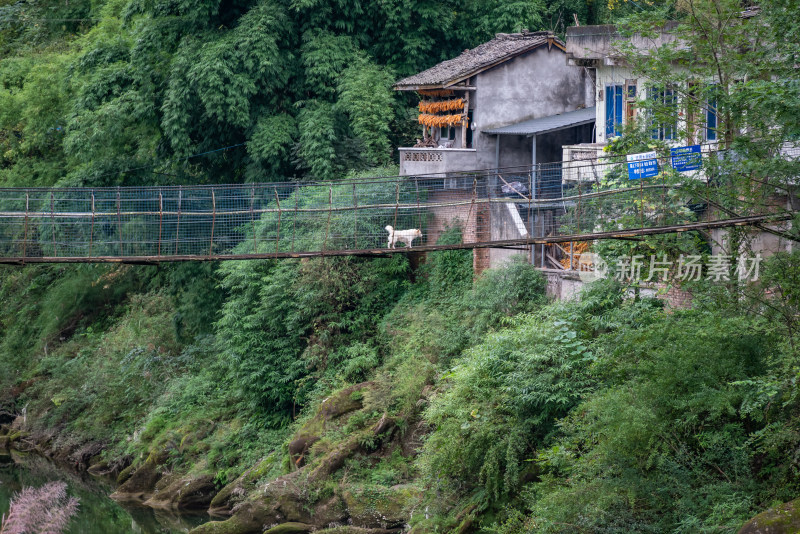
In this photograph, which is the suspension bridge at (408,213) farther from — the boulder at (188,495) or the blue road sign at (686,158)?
the boulder at (188,495)

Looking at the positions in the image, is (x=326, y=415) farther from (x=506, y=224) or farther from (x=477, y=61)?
(x=477, y=61)

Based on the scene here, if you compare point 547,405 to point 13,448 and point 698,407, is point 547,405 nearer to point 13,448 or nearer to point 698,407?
point 698,407

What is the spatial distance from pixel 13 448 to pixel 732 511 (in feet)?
61.1

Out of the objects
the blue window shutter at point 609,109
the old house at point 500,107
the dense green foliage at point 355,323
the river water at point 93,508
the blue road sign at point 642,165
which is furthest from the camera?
the old house at point 500,107

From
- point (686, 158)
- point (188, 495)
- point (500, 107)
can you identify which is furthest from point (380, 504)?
point (500, 107)

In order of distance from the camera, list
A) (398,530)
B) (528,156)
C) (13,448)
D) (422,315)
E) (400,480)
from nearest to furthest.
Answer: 1. (398,530)
2. (400,480)
3. (422,315)
4. (528,156)
5. (13,448)

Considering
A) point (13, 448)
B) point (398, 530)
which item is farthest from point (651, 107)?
point (13, 448)

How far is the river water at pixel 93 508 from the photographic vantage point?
1830 cm

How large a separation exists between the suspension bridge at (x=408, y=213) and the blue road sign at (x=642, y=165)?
0.17 metres

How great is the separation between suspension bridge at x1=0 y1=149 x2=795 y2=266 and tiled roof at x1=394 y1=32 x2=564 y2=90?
2.48 meters

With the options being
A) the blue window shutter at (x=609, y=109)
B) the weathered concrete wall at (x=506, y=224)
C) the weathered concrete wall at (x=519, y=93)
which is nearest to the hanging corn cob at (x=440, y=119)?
Result: the weathered concrete wall at (x=519, y=93)

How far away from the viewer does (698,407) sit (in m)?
11.1

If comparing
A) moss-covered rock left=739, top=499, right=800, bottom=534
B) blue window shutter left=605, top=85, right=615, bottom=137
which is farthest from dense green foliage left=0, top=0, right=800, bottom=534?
blue window shutter left=605, top=85, right=615, bottom=137

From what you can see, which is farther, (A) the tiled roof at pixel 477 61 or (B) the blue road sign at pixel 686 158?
(A) the tiled roof at pixel 477 61
